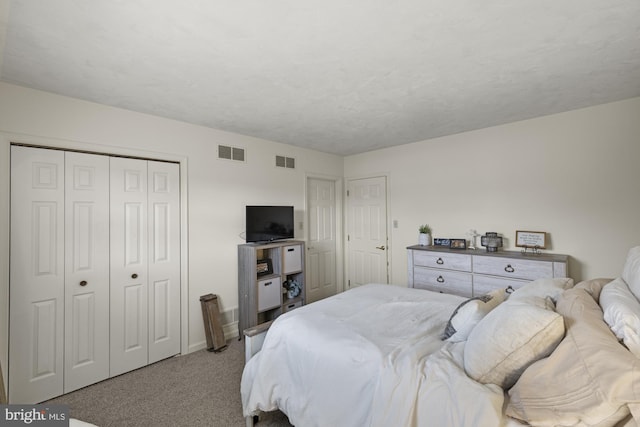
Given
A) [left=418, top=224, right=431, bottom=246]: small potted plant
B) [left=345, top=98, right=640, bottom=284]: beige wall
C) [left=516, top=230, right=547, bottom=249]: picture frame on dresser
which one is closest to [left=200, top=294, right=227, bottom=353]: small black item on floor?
[left=345, top=98, right=640, bottom=284]: beige wall

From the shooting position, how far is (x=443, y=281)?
338cm

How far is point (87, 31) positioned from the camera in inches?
61.8

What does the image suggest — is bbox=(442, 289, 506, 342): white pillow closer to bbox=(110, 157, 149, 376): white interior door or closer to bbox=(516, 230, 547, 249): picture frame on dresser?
bbox=(516, 230, 547, 249): picture frame on dresser

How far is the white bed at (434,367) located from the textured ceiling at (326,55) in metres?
1.47

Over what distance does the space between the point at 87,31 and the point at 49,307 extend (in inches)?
84.1

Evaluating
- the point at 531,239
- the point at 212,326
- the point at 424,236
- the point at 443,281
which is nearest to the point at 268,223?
the point at 212,326

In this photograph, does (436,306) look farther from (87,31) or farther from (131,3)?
(87,31)

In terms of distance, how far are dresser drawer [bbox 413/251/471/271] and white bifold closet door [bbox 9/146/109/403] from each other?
3.34 m

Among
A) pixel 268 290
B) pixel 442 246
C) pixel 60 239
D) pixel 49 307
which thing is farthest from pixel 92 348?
pixel 442 246

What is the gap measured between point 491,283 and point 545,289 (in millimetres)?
1432

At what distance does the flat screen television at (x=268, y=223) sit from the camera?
343 cm

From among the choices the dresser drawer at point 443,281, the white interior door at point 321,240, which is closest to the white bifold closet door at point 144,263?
the white interior door at point 321,240

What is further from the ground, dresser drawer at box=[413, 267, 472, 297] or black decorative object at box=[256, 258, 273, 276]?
black decorative object at box=[256, 258, 273, 276]

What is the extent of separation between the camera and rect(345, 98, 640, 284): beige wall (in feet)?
8.89
